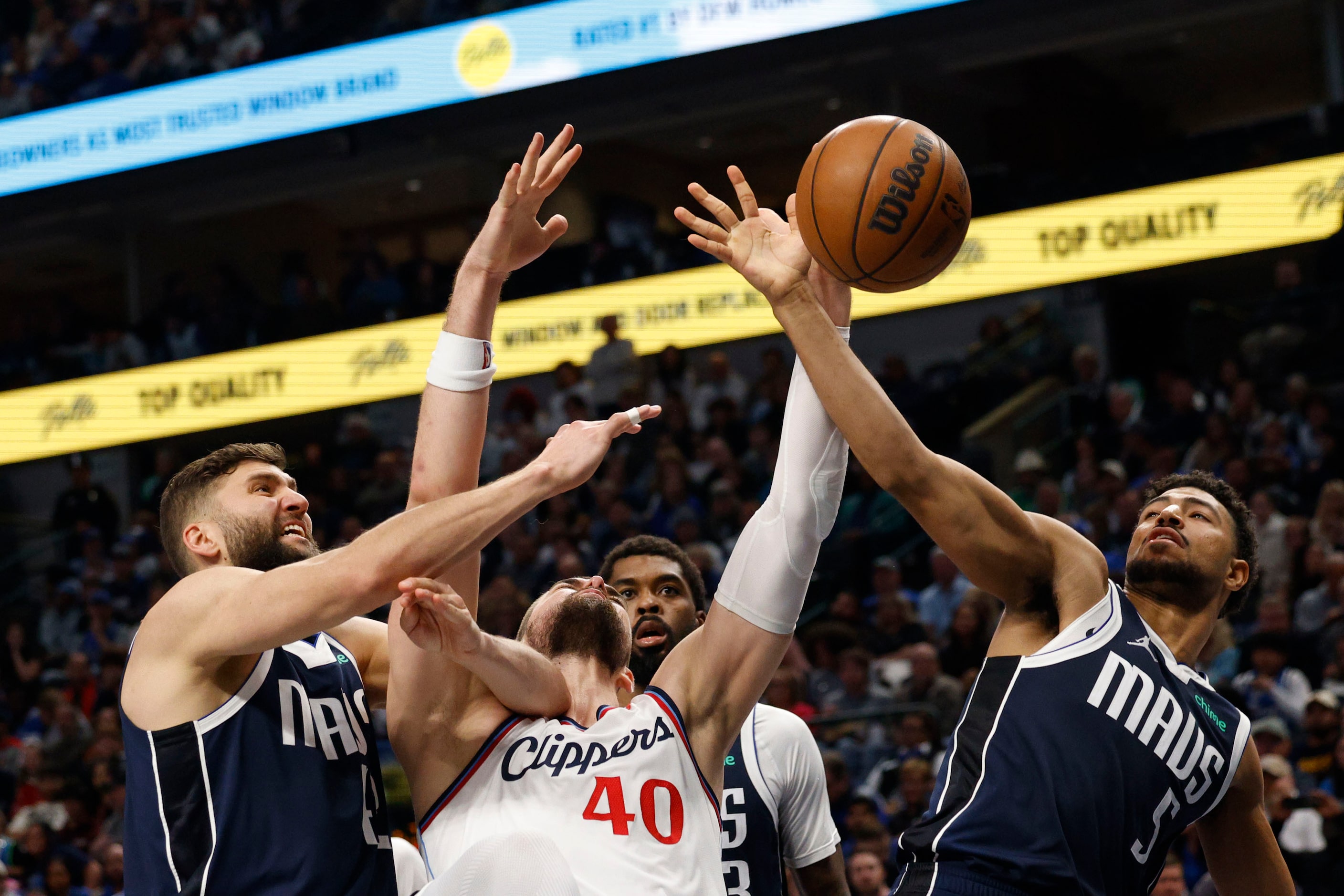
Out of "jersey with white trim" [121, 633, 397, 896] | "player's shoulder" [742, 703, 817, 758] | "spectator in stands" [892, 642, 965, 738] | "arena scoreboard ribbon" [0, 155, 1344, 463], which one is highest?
"arena scoreboard ribbon" [0, 155, 1344, 463]

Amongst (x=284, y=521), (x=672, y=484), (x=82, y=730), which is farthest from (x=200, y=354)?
(x=284, y=521)

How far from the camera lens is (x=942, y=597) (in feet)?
37.0

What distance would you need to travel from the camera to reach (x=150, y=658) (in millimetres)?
3336

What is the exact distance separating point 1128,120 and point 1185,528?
15911 millimetres

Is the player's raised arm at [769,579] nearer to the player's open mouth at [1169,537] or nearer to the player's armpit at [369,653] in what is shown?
the player's armpit at [369,653]

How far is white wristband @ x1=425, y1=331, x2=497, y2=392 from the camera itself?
146 inches

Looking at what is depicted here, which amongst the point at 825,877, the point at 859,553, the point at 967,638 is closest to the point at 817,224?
the point at 825,877

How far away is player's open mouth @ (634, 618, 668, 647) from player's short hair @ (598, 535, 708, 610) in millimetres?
176

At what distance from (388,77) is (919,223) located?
44.1 feet

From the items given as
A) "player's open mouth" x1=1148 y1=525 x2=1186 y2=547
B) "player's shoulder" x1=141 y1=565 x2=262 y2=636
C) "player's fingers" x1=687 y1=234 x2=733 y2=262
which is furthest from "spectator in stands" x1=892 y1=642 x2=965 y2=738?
"player's shoulder" x1=141 y1=565 x2=262 y2=636

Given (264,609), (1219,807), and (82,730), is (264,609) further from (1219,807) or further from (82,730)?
(82,730)

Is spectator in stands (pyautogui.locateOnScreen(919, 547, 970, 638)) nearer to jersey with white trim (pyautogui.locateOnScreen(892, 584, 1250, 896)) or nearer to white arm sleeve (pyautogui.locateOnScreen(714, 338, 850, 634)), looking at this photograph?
jersey with white trim (pyautogui.locateOnScreen(892, 584, 1250, 896))

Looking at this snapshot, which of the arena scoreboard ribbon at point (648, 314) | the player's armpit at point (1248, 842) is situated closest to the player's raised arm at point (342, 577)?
the player's armpit at point (1248, 842)

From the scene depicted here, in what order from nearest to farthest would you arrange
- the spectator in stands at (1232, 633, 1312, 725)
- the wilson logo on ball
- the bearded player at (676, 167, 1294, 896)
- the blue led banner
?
the bearded player at (676, 167, 1294, 896) < the wilson logo on ball < the spectator in stands at (1232, 633, 1312, 725) < the blue led banner
